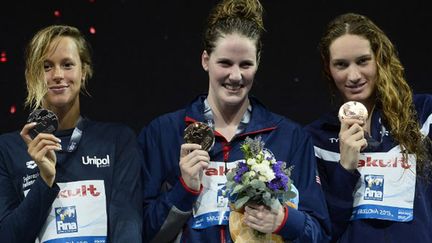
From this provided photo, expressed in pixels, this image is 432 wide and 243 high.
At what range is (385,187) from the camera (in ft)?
10.8

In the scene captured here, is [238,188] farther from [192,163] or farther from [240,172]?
[192,163]

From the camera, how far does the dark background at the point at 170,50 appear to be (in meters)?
4.04

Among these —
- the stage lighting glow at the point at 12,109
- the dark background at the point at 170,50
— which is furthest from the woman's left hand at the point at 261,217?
the stage lighting glow at the point at 12,109

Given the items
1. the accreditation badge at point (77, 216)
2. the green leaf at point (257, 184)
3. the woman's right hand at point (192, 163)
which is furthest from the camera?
the accreditation badge at point (77, 216)

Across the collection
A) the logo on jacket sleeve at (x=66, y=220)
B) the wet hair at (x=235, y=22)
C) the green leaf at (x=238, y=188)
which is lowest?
the logo on jacket sleeve at (x=66, y=220)

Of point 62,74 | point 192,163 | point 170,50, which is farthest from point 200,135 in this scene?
point 170,50

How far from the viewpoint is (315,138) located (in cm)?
346

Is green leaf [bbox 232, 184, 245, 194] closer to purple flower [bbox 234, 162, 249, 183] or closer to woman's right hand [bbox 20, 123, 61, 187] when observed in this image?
purple flower [bbox 234, 162, 249, 183]

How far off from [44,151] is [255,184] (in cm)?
75

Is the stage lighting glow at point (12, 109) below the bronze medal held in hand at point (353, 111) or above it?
above

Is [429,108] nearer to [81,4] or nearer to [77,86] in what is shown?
[77,86]

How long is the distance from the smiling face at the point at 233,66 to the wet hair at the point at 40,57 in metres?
0.54

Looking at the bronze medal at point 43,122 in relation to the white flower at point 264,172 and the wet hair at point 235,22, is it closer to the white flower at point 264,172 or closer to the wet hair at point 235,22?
the wet hair at point 235,22

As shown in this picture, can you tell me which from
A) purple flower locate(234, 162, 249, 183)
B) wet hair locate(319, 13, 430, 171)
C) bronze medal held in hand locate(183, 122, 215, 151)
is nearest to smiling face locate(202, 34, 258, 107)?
bronze medal held in hand locate(183, 122, 215, 151)
